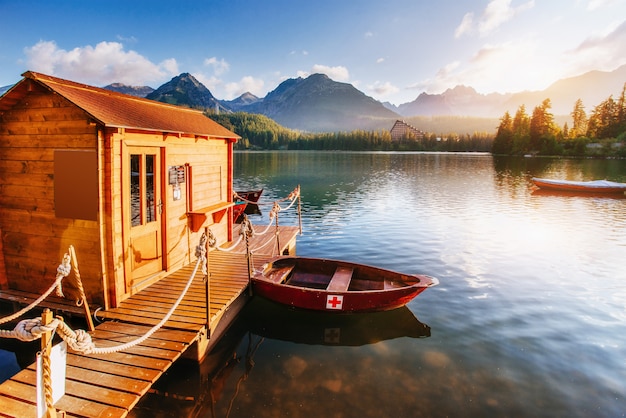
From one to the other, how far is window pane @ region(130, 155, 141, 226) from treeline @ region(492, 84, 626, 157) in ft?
415

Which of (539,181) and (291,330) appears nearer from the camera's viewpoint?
(291,330)

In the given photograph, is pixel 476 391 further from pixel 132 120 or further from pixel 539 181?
pixel 539 181

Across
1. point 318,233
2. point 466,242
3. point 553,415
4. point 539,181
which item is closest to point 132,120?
point 553,415

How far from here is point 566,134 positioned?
12094cm

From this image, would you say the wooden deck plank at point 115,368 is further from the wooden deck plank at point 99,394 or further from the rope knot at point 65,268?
the rope knot at point 65,268

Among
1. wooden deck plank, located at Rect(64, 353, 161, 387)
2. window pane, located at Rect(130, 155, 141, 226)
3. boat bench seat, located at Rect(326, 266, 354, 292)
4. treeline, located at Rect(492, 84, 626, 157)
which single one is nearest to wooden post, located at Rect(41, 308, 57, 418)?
wooden deck plank, located at Rect(64, 353, 161, 387)

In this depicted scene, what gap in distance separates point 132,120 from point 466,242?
18.2 m

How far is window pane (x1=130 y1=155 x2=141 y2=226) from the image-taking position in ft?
31.8

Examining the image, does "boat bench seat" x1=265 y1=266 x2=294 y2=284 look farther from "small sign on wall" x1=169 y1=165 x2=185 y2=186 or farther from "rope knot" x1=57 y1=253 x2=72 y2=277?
"rope knot" x1=57 y1=253 x2=72 y2=277

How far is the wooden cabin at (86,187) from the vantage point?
8.45m

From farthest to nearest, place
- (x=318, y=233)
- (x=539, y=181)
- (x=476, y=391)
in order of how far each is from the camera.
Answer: (x=539, y=181), (x=318, y=233), (x=476, y=391)

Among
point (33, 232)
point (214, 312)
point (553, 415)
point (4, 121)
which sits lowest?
point (553, 415)

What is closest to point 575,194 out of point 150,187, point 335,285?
point 335,285

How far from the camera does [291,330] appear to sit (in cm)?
1122
